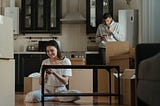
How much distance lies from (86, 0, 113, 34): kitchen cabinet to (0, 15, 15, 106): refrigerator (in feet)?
17.7

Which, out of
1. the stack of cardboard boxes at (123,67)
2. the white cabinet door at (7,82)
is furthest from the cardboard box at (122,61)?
the white cabinet door at (7,82)

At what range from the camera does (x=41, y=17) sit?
830 centimetres

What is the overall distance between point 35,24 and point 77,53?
1131 millimetres

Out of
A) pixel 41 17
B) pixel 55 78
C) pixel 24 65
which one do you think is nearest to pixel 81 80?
pixel 55 78

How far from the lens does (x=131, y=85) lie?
3977 millimetres

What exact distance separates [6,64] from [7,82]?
130mm

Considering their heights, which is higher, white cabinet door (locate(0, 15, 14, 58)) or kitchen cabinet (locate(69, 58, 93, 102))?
white cabinet door (locate(0, 15, 14, 58))

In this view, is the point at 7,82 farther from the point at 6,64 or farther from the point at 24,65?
the point at 24,65

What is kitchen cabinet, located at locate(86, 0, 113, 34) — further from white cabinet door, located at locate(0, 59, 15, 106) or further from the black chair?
the black chair

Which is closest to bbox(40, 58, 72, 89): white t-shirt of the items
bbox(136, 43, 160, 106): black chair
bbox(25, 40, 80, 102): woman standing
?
bbox(25, 40, 80, 102): woman standing

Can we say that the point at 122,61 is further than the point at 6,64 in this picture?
Yes

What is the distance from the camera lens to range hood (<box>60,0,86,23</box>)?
26.5 feet

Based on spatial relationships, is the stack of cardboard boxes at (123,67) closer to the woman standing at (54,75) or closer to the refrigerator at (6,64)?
the woman standing at (54,75)

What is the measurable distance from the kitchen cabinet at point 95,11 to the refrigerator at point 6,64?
538 cm
